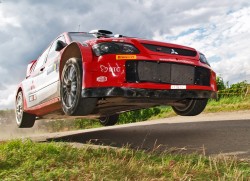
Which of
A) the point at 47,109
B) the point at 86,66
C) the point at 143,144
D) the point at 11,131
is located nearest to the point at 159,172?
the point at 86,66

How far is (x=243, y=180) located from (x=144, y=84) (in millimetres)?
2032

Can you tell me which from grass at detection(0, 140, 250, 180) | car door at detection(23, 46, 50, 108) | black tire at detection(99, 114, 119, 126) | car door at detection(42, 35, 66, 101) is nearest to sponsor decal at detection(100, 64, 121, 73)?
grass at detection(0, 140, 250, 180)

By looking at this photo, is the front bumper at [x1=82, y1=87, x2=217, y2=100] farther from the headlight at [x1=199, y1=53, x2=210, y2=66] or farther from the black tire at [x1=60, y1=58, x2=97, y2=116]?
the headlight at [x1=199, y1=53, x2=210, y2=66]

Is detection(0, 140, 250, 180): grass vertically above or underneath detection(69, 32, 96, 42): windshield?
underneath

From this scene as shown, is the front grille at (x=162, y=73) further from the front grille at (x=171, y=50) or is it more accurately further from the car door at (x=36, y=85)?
the car door at (x=36, y=85)

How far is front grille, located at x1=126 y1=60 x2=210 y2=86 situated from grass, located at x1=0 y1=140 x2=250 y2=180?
3.55 feet

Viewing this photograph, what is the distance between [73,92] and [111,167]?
1.82 meters

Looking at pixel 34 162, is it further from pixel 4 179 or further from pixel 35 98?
pixel 35 98

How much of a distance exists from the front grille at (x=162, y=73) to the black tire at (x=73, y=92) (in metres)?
0.69

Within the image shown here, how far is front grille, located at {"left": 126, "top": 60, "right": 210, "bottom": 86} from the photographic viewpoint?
16.0ft

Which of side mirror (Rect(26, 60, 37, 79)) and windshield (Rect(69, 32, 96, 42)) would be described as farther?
side mirror (Rect(26, 60, 37, 79))

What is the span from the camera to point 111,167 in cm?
369

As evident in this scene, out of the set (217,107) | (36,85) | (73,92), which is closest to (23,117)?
(36,85)

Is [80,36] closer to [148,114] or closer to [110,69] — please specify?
[110,69]
